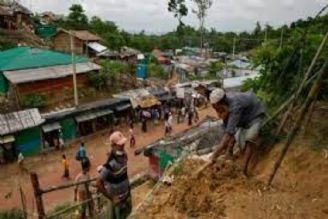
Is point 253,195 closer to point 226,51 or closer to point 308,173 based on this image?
point 308,173

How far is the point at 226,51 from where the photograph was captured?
61531 millimetres

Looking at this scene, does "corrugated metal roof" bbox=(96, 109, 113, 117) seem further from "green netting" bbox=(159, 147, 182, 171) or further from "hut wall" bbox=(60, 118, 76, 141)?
"green netting" bbox=(159, 147, 182, 171)

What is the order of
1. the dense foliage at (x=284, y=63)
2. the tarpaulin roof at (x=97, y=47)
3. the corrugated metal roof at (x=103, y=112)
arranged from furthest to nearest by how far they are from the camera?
the tarpaulin roof at (x=97, y=47)
the corrugated metal roof at (x=103, y=112)
the dense foliage at (x=284, y=63)

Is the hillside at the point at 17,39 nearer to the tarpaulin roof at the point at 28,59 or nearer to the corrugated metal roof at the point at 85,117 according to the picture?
the tarpaulin roof at the point at 28,59

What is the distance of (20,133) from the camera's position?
68.7ft

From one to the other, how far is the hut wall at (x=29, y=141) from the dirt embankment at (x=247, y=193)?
16761 millimetres

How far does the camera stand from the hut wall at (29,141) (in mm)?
21059

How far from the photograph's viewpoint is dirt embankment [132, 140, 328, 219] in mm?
4845

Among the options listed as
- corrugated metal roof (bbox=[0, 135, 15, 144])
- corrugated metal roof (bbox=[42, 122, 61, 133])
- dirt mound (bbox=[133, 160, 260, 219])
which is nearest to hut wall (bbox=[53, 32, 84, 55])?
corrugated metal roof (bbox=[42, 122, 61, 133])

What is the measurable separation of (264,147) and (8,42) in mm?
31118

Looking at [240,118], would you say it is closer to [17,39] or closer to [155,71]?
[17,39]

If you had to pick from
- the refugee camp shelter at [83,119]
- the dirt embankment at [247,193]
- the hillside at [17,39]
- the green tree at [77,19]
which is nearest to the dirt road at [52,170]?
the refugee camp shelter at [83,119]

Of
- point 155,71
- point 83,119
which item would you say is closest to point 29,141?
point 83,119

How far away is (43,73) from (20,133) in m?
5.43
